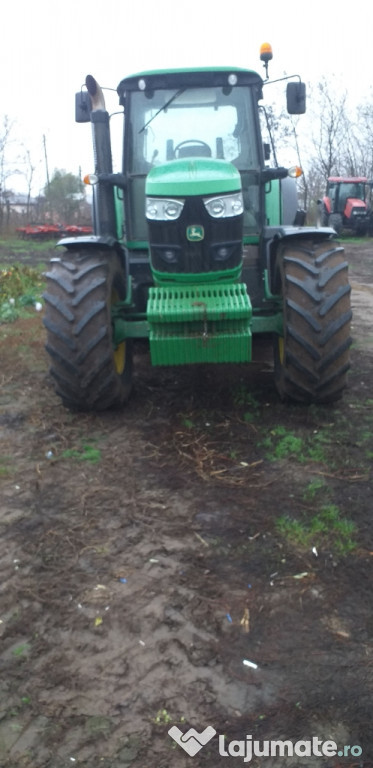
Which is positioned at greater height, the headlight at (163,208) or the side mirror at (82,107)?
the side mirror at (82,107)

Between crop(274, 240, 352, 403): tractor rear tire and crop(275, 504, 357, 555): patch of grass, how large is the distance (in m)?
1.43

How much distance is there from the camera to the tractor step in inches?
183

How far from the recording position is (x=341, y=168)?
→ 42.4m

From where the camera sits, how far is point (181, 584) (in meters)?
3.12

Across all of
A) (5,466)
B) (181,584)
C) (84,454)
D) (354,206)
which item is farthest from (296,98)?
(354,206)

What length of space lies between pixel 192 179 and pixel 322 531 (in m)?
2.60

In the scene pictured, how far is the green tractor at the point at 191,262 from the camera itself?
189 inches

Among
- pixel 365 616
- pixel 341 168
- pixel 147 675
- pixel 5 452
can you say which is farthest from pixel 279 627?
pixel 341 168

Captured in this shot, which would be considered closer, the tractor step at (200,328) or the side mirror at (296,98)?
the tractor step at (200,328)

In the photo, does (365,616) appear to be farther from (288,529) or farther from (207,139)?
(207,139)

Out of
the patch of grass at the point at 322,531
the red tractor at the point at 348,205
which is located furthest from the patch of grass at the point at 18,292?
the red tractor at the point at 348,205

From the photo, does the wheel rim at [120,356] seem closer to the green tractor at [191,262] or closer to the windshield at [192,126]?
the green tractor at [191,262]

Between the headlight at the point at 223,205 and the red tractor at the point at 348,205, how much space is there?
2180 centimetres

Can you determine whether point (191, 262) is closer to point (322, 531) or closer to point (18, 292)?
point (322, 531)
